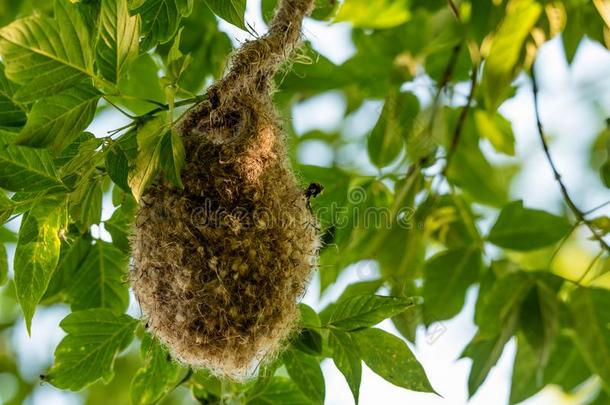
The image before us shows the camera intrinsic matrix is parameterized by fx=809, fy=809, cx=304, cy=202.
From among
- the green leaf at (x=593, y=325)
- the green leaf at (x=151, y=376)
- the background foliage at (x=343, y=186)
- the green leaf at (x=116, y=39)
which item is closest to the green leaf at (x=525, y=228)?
the background foliage at (x=343, y=186)

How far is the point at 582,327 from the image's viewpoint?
77.5 inches

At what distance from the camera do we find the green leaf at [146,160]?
131cm

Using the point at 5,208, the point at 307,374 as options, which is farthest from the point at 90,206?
the point at 307,374

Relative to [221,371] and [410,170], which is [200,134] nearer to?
[221,371]

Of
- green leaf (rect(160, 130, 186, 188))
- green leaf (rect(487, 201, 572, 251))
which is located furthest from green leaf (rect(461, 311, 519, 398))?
green leaf (rect(160, 130, 186, 188))

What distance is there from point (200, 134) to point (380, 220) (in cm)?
76

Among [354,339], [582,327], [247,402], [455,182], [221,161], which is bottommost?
[247,402]

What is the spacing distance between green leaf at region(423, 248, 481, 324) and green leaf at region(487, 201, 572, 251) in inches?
3.6

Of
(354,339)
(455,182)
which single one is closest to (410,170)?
(455,182)

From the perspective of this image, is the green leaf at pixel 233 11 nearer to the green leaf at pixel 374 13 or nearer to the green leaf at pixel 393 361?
the green leaf at pixel 393 361

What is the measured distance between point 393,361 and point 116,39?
2.47 feet

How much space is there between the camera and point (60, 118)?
1.30 m

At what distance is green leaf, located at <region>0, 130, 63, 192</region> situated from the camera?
4.49ft

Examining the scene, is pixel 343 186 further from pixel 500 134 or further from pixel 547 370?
pixel 547 370
